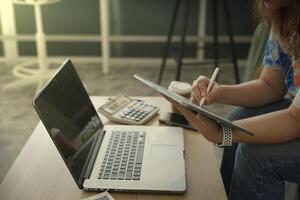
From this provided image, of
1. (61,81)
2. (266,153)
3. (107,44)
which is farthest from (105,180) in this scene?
(107,44)

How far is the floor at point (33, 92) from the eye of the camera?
84.3 inches

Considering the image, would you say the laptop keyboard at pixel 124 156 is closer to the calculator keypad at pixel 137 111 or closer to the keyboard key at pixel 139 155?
the keyboard key at pixel 139 155

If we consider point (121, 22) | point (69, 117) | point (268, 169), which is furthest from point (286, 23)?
point (121, 22)

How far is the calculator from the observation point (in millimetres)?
1339

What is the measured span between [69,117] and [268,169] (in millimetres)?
550

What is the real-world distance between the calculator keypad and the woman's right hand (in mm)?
180

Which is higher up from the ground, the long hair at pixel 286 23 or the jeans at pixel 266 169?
the long hair at pixel 286 23

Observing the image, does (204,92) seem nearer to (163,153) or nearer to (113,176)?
(163,153)

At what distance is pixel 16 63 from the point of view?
11.2 ft

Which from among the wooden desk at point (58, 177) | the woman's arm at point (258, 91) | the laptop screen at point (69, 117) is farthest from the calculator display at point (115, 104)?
the woman's arm at point (258, 91)

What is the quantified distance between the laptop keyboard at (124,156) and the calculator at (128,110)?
0.09 metres

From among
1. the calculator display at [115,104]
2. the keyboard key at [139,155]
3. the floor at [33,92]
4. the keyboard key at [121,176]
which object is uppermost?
the calculator display at [115,104]

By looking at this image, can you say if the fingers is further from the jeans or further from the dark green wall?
the dark green wall

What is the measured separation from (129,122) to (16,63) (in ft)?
7.75
